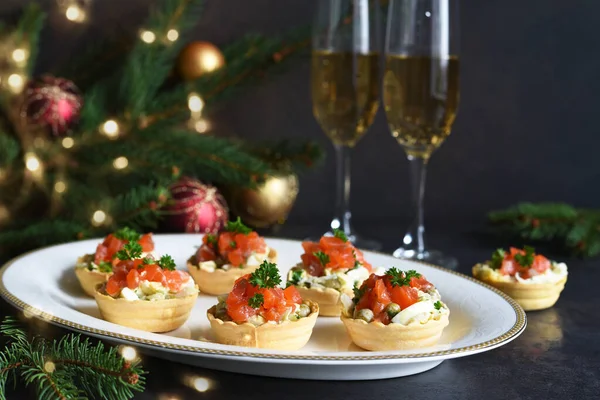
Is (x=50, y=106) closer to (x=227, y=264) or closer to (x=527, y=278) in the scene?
(x=227, y=264)

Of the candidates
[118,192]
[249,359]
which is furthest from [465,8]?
[249,359]

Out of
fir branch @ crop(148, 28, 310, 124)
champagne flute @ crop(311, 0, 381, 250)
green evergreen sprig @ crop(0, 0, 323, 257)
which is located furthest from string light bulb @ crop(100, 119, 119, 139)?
champagne flute @ crop(311, 0, 381, 250)

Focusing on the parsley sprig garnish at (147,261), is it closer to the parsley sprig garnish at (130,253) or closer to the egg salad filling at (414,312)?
the parsley sprig garnish at (130,253)

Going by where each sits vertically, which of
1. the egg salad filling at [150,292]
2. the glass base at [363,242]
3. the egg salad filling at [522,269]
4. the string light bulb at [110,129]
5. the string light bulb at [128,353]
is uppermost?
the string light bulb at [110,129]

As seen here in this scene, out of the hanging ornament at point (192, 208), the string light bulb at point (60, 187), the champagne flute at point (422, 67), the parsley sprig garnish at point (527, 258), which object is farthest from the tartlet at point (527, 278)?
the string light bulb at point (60, 187)

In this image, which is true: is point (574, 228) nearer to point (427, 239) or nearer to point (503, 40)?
point (427, 239)

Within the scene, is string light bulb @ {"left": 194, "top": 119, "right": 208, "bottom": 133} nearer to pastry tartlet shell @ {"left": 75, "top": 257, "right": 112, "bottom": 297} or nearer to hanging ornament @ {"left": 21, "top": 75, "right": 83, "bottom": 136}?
hanging ornament @ {"left": 21, "top": 75, "right": 83, "bottom": 136}
